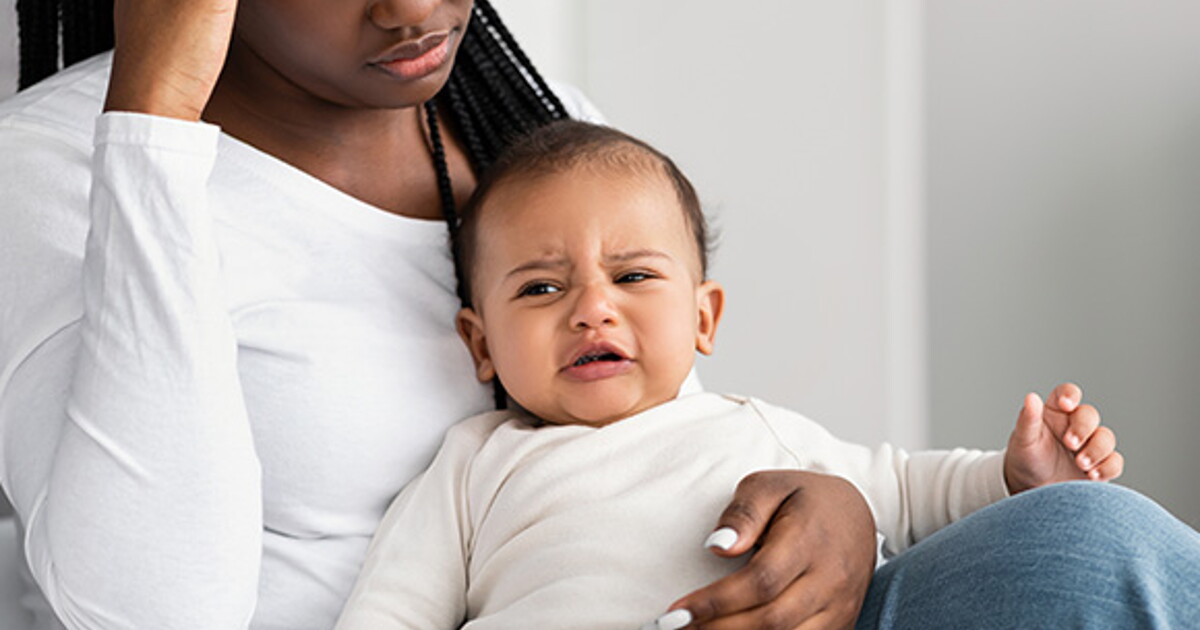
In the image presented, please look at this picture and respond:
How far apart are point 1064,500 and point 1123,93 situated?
1.43 m

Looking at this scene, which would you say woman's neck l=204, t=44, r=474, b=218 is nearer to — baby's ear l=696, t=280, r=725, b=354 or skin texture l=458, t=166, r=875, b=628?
skin texture l=458, t=166, r=875, b=628

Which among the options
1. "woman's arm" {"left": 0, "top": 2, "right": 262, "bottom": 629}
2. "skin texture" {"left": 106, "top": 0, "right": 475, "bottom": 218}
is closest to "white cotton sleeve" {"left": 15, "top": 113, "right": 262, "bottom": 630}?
"woman's arm" {"left": 0, "top": 2, "right": 262, "bottom": 629}

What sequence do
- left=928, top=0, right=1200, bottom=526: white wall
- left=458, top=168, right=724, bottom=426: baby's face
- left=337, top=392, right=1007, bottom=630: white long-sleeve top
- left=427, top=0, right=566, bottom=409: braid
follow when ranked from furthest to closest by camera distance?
left=928, top=0, right=1200, bottom=526: white wall
left=427, top=0, right=566, bottom=409: braid
left=458, top=168, right=724, bottom=426: baby's face
left=337, top=392, right=1007, bottom=630: white long-sleeve top

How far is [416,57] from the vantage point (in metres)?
1.06

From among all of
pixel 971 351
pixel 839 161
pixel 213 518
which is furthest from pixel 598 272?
pixel 971 351

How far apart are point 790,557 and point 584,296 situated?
0.86 feet

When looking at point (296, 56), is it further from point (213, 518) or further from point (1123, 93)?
point (1123, 93)

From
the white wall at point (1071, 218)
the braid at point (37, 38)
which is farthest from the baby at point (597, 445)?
the white wall at point (1071, 218)

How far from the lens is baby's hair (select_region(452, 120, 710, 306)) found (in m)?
1.10

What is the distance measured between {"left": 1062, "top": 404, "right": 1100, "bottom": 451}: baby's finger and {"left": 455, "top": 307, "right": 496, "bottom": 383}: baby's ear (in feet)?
1.48

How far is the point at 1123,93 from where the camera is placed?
214 centimetres

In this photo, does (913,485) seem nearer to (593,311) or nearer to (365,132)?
(593,311)

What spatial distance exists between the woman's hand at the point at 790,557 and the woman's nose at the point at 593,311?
0.53 ft

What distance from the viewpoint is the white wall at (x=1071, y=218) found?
2117 millimetres
